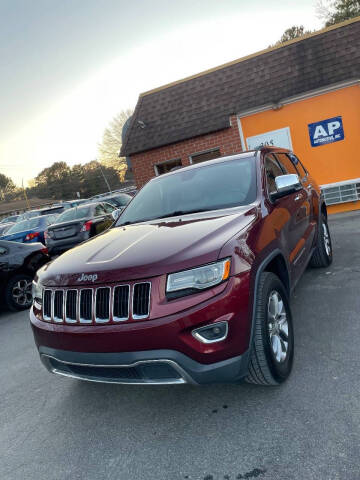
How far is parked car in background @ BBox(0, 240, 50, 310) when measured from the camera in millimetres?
6469

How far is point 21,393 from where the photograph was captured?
3.45 meters

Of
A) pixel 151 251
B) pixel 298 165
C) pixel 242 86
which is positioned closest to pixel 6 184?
pixel 242 86

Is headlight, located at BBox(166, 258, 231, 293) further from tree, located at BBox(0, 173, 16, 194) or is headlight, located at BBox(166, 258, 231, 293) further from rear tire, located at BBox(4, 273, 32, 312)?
tree, located at BBox(0, 173, 16, 194)

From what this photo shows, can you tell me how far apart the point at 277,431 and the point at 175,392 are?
0.89 m

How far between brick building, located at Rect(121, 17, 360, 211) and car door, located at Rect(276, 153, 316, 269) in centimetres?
545

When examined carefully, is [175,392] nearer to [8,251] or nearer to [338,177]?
[8,251]

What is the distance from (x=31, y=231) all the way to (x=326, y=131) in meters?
9.68

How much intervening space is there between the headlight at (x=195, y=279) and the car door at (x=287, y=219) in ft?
3.56

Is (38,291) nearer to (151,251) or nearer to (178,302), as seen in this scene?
(151,251)

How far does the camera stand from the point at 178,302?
7.13 ft

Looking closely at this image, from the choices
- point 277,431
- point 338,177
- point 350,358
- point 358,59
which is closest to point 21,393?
point 277,431

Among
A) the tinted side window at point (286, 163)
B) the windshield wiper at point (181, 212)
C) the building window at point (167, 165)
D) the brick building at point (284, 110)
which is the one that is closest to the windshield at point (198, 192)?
the windshield wiper at point (181, 212)

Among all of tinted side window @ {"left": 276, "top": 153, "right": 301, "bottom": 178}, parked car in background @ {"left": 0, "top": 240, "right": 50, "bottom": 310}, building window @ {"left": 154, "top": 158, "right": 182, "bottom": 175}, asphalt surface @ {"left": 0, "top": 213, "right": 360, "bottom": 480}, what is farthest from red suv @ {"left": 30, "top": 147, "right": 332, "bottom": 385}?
building window @ {"left": 154, "top": 158, "right": 182, "bottom": 175}

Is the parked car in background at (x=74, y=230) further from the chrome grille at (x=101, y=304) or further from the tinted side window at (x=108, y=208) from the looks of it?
the chrome grille at (x=101, y=304)
